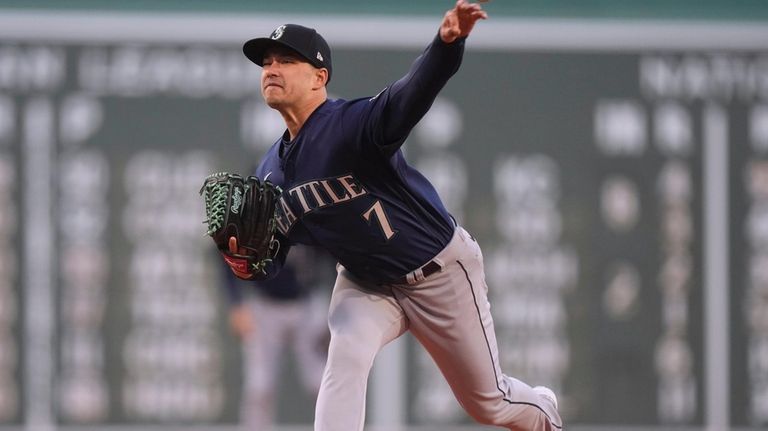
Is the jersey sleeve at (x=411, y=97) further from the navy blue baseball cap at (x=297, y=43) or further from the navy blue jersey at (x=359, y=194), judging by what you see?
the navy blue baseball cap at (x=297, y=43)

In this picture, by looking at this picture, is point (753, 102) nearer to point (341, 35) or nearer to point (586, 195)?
point (586, 195)

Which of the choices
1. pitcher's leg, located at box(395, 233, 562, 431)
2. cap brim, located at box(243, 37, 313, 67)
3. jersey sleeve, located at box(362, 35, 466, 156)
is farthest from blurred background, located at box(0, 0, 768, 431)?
jersey sleeve, located at box(362, 35, 466, 156)

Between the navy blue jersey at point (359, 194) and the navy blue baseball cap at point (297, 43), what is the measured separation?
156 millimetres

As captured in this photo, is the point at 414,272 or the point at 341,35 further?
the point at 341,35

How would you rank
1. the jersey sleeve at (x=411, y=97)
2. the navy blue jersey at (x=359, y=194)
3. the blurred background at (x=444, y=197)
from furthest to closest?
Result: the blurred background at (x=444, y=197)
the navy blue jersey at (x=359, y=194)
the jersey sleeve at (x=411, y=97)

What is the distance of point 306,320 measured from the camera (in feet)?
21.4

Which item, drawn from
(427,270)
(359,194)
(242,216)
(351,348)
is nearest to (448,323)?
(427,270)

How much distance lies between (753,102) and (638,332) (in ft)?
4.45

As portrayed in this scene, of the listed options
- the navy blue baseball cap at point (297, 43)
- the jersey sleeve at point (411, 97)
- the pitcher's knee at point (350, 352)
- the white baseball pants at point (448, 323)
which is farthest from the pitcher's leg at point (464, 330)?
the navy blue baseball cap at point (297, 43)

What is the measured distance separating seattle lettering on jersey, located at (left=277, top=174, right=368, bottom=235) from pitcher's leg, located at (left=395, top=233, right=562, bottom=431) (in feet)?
1.22

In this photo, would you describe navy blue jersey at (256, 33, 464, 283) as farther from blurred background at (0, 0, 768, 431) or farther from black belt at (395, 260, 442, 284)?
blurred background at (0, 0, 768, 431)

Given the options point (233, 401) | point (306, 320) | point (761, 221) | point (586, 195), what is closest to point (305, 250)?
point (306, 320)

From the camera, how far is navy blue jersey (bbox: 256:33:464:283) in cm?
358

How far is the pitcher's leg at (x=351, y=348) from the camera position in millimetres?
3590
